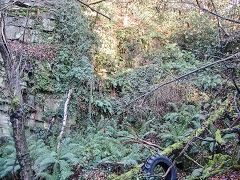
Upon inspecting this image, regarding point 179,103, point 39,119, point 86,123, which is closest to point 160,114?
point 179,103

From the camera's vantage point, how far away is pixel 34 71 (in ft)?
25.2

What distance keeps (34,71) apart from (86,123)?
2963mm

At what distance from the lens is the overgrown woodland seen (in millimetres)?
5418

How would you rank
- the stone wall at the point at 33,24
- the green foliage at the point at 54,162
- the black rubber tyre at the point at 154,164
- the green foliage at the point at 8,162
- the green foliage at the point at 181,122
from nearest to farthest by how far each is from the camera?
the black rubber tyre at the point at 154,164 < the green foliage at the point at 54,162 < the green foliage at the point at 8,162 < the green foliage at the point at 181,122 < the stone wall at the point at 33,24

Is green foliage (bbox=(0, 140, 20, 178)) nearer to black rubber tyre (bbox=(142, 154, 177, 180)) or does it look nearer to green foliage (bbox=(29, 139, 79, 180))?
green foliage (bbox=(29, 139, 79, 180))

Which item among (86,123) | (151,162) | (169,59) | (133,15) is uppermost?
(133,15)

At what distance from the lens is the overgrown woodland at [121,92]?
5418 millimetres

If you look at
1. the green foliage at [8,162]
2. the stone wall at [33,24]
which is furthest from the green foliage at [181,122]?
the green foliage at [8,162]

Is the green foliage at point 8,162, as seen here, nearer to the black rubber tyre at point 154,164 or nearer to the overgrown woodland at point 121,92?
the overgrown woodland at point 121,92

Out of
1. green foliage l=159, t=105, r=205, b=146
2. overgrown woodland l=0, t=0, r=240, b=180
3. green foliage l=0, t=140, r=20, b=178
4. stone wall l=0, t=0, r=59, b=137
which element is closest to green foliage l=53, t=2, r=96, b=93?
overgrown woodland l=0, t=0, r=240, b=180

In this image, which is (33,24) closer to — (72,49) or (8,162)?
(72,49)

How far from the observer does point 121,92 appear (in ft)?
30.5

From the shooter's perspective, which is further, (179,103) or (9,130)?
(179,103)

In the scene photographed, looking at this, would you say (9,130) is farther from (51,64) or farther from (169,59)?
(169,59)
